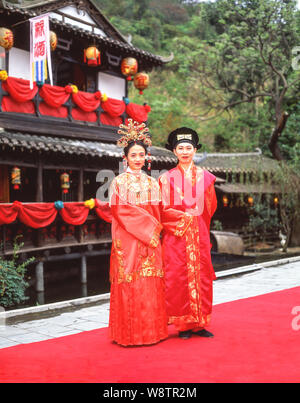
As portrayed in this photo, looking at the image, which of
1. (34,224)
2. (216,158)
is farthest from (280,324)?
(216,158)

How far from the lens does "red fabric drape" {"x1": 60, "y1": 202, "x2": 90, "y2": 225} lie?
9.73 metres

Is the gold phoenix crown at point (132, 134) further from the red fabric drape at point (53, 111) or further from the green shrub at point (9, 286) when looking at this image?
the red fabric drape at point (53, 111)

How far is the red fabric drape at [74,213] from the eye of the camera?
31.9 ft

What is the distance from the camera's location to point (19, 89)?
966cm

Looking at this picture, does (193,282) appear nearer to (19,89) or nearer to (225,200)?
(19,89)

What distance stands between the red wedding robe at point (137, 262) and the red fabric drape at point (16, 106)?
6049mm

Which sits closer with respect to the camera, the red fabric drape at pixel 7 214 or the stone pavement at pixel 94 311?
the stone pavement at pixel 94 311

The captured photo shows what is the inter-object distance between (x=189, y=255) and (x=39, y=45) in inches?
261

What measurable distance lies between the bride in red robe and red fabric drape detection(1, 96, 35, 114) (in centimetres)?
591

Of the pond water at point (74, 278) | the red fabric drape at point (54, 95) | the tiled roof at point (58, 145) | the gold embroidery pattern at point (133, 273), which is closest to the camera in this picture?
the gold embroidery pattern at point (133, 273)

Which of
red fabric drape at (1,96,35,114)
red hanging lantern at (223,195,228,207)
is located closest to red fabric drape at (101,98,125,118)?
red fabric drape at (1,96,35,114)

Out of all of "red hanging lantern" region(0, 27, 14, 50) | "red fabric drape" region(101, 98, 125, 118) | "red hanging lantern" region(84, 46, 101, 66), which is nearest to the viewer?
"red hanging lantern" region(0, 27, 14, 50)

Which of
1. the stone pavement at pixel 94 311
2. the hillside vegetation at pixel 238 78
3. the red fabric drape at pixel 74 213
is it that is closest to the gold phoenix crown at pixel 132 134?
the stone pavement at pixel 94 311

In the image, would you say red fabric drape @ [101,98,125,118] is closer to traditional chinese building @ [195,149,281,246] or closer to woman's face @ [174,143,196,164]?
traditional chinese building @ [195,149,281,246]
